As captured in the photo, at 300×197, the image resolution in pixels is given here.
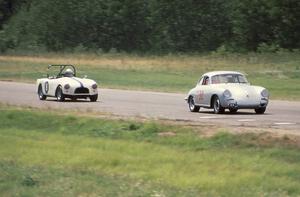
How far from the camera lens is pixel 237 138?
55.6 feet

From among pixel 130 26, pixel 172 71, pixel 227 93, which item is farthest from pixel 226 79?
pixel 130 26

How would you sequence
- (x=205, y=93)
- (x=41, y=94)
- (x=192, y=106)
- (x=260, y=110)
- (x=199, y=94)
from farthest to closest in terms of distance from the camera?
(x=41, y=94)
(x=192, y=106)
(x=199, y=94)
(x=205, y=93)
(x=260, y=110)

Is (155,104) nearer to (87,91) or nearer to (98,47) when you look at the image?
(87,91)

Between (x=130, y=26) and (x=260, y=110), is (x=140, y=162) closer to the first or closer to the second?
(x=260, y=110)

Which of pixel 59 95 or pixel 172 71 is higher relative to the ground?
pixel 172 71

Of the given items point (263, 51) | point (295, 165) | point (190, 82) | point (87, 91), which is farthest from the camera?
point (263, 51)

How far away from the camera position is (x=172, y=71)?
53594 millimetres

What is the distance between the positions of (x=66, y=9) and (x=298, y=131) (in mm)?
83249

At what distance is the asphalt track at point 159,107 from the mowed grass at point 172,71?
4.71 m

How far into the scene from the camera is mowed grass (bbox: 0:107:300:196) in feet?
37.7

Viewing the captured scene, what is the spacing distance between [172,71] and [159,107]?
1033 inches

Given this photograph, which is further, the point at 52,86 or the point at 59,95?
the point at 52,86

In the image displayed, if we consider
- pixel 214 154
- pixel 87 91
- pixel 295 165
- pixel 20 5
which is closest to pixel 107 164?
pixel 214 154

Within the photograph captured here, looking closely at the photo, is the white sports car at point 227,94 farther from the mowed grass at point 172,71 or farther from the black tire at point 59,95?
the mowed grass at point 172,71
